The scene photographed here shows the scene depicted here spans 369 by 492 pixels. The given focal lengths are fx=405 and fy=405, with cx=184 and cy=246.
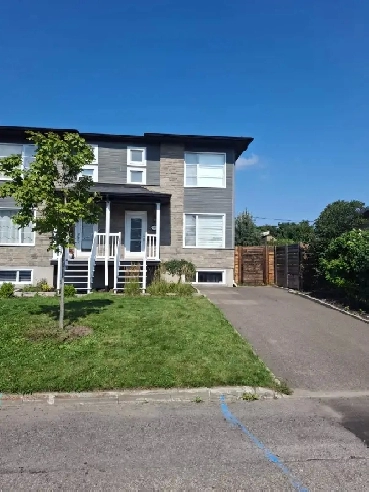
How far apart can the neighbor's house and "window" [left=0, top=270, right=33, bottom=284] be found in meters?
0.04

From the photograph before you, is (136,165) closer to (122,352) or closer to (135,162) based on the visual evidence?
(135,162)

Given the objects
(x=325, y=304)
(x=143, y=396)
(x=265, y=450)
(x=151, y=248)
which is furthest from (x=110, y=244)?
(x=265, y=450)

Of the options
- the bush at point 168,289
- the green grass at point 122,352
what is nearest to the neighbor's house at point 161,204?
the bush at point 168,289

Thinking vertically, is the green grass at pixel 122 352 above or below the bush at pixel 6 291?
below

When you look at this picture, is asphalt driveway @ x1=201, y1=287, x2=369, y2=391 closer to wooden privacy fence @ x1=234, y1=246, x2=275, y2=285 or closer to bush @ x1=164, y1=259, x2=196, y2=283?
bush @ x1=164, y1=259, x2=196, y2=283

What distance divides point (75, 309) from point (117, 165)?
34.4ft

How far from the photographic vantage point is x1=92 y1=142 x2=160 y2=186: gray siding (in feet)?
62.8

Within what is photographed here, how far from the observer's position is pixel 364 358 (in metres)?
7.83

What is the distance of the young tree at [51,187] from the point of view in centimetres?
775

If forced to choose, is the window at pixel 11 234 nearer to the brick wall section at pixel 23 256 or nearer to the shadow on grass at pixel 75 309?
the brick wall section at pixel 23 256

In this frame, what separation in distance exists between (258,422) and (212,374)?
1506 mm

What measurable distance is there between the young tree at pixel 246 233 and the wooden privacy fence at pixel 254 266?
1383cm

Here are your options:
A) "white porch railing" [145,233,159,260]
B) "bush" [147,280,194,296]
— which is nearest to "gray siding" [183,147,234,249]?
"white porch railing" [145,233,159,260]

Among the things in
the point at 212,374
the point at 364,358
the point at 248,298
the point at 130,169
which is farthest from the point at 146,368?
the point at 130,169
